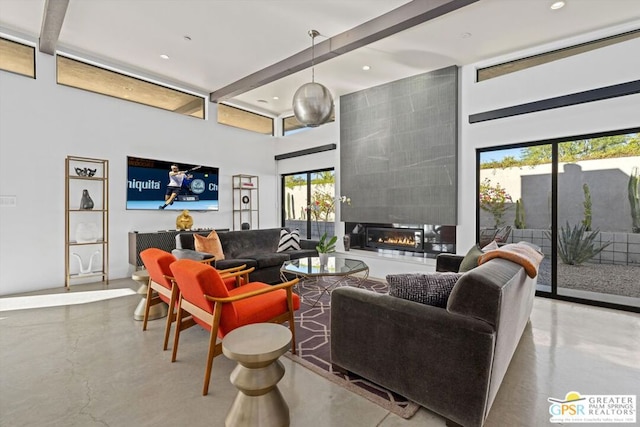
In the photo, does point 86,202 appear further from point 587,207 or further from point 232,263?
point 587,207

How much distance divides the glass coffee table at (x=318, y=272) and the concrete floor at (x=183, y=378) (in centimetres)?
106

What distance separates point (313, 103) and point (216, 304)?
A: 2.20 metres

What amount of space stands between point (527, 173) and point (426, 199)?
145 centimetres

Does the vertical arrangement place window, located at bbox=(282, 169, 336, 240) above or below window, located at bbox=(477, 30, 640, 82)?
below

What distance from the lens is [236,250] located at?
16.3 ft

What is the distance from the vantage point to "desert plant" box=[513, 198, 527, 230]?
444 centimetres

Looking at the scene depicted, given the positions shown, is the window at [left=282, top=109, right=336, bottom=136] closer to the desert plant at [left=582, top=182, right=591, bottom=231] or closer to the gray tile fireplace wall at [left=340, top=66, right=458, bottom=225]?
the gray tile fireplace wall at [left=340, top=66, right=458, bottom=225]

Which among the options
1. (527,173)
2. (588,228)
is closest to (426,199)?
(527,173)

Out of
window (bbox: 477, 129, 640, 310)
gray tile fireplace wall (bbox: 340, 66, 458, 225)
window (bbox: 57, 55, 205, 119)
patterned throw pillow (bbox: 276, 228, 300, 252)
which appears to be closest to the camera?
window (bbox: 477, 129, 640, 310)

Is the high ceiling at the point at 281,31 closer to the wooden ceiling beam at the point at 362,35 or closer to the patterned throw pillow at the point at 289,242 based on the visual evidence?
the wooden ceiling beam at the point at 362,35

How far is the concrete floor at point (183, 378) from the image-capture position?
5.94ft

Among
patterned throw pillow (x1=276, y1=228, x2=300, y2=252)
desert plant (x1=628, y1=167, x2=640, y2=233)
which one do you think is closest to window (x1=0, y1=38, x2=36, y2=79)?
patterned throw pillow (x1=276, y1=228, x2=300, y2=252)

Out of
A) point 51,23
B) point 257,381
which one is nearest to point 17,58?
point 51,23

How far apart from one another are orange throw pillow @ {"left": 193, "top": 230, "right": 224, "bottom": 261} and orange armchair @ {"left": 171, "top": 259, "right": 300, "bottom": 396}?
1.93 m
